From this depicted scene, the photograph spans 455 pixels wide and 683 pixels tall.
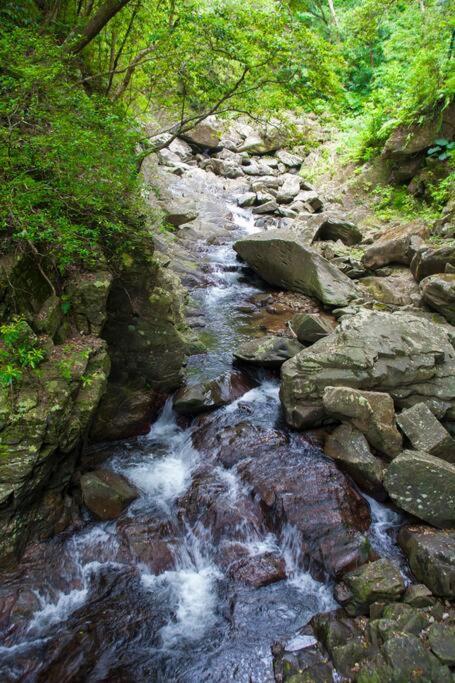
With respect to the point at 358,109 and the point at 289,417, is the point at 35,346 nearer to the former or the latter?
the point at 289,417

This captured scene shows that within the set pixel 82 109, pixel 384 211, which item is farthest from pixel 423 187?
pixel 82 109

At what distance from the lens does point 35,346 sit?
507cm

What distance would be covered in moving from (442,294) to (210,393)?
6.35 meters

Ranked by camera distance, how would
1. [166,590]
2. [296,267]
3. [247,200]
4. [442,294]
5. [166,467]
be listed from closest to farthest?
[166,590] < [166,467] < [442,294] < [296,267] < [247,200]

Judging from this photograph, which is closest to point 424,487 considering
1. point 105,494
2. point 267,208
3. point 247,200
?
point 105,494

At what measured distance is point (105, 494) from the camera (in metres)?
5.82

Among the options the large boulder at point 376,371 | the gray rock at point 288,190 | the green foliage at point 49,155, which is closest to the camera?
the green foliage at point 49,155

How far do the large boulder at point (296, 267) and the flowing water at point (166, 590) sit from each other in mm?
6172

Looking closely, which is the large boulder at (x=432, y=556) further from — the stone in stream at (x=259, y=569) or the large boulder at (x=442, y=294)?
the large boulder at (x=442, y=294)

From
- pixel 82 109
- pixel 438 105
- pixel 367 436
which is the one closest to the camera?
pixel 82 109

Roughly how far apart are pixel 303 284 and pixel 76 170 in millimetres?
8538

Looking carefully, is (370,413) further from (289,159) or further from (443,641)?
(289,159)

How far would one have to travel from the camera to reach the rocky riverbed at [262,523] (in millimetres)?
4336

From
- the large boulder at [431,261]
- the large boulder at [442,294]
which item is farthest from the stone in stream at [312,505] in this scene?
the large boulder at [431,261]
